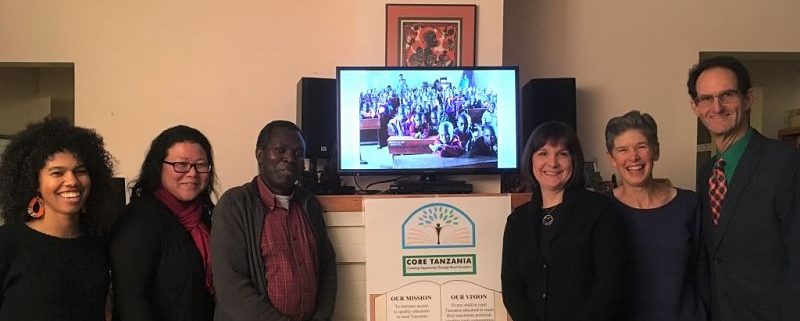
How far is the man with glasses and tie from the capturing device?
174 centimetres

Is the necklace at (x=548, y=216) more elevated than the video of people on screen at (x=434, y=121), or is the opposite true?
the video of people on screen at (x=434, y=121)

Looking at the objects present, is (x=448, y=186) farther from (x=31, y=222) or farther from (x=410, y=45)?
(x=31, y=222)

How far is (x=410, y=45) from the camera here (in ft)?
10.1

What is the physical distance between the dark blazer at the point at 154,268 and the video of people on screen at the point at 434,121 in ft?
3.56

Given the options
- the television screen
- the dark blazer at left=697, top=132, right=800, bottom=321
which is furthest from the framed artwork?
the dark blazer at left=697, top=132, right=800, bottom=321

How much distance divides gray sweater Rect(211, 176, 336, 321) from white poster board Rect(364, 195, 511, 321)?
307 mm

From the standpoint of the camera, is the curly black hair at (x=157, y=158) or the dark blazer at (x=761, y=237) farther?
the curly black hair at (x=157, y=158)

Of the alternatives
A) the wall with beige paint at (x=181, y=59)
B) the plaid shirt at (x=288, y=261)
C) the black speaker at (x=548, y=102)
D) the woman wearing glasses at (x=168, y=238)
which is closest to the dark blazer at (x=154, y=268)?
the woman wearing glasses at (x=168, y=238)

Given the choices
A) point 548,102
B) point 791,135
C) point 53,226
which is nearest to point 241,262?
point 53,226

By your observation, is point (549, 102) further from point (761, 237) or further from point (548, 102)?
point (761, 237)

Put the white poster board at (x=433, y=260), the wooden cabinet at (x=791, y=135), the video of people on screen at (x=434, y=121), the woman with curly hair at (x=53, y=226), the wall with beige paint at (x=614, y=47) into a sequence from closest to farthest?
the woman with curly hair at (x=53, y=226) → the white poster board at (x=433, y=260) → the video of people on screen at (x=434, y=121) → the wall with beige paint at (x=614, y=47) → the wooden cabinet at (x=791, y=135)

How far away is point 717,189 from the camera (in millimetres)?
1908

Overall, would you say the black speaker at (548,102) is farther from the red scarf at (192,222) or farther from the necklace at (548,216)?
the red scarf at (192,222)

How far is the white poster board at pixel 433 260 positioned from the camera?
2281 mm
